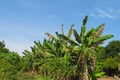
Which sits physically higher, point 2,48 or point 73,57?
point 2,48

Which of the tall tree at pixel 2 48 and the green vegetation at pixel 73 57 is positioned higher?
the tall tree at pixel 2 48

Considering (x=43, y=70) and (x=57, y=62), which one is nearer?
(x=57, y=62)

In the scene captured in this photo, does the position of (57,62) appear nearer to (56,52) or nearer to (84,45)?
(56,52)

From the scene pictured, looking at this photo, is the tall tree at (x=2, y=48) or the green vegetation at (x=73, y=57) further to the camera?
the tall tree at (x=2, y=48)

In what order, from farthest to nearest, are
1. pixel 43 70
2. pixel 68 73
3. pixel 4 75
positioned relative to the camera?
1. pixel 43 70
2. pixel 4 75
3. pixel 68 73

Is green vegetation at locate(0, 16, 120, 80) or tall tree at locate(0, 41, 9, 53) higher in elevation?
tall tree at locate(0, 41, 9, 53)

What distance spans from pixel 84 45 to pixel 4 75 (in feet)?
42.3

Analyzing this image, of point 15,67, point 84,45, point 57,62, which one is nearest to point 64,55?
point 57,62

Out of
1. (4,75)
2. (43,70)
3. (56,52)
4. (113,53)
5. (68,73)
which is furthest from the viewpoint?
(113,53)

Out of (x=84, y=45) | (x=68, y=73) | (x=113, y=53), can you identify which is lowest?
(x=68, y=73)

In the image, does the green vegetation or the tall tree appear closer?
the green vegetation

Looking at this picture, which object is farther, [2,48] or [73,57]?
[2,48]

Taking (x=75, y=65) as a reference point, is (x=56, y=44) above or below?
above

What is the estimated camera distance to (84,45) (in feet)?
109
